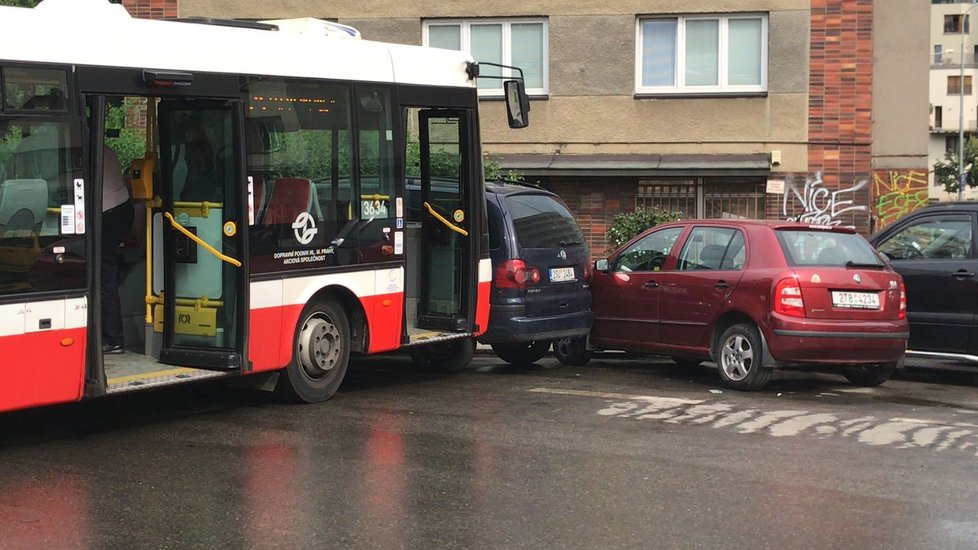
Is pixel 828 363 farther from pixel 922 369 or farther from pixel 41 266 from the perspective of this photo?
pixel 41 266

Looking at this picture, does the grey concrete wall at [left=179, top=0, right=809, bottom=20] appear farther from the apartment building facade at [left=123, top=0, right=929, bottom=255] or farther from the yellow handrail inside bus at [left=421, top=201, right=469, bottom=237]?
the yellow handrail inside bus at [left=421, top=201, right=469, bottom=237]

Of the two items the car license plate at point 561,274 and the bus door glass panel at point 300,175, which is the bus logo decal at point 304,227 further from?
the car license plate at point 561,274

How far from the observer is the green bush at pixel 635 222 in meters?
19.8

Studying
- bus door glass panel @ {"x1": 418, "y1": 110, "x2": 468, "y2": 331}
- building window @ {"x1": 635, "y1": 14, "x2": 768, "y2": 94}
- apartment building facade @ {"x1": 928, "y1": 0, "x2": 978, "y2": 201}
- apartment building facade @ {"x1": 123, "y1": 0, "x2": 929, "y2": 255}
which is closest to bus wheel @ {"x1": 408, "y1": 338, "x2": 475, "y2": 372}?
bus door glass panel @ {"x1": 418, "y1": 110, "x2": 468, "y2": 331}

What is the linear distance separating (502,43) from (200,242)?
13.1 meters

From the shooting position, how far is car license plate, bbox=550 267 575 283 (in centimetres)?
1198

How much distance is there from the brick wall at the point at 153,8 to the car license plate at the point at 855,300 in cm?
1518

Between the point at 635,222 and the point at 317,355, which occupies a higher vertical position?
the point at 635,222

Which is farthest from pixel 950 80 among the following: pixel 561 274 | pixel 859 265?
pixel 561 274

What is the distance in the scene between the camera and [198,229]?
938cm

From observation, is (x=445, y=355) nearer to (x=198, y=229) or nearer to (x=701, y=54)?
(x=198, y=229)

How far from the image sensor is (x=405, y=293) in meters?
10.8

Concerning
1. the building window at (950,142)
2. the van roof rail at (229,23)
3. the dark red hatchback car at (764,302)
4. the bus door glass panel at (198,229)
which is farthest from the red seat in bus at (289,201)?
the building window at (950,142)

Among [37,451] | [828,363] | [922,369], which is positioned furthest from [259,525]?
[922,369]
